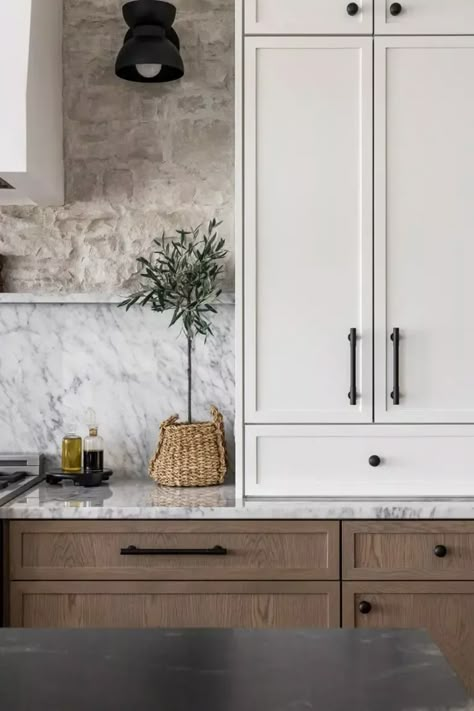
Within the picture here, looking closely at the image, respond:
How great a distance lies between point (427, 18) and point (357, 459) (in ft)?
4.33

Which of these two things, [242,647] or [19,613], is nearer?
[242,647]

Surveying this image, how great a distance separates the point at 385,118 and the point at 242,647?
6.10ft

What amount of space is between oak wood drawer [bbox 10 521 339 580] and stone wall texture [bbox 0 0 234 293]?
37.6 inches

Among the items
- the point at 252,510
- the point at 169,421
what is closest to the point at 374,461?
the point at 252,510

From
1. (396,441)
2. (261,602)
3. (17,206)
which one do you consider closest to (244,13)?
(17,206)

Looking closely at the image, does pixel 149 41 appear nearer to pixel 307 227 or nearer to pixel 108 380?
pixel 307 227

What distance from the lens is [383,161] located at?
2621mm

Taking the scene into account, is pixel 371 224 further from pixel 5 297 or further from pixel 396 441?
pixel 5 297

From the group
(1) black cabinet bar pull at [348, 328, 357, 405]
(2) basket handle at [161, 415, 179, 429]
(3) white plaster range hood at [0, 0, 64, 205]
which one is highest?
(3) white plaster range hood at [0, 0, 64, 205]

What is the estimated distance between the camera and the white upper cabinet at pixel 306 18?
262cm

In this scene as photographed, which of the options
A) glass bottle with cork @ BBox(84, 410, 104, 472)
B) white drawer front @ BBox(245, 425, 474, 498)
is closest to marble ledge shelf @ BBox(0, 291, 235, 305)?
glass bottle with cork @ BBox(84, 410, 104, 472)

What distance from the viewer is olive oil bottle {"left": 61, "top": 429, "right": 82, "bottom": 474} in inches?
116

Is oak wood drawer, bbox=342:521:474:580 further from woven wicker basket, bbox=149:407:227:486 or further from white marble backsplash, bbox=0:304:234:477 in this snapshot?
white marble backsplash, bbox=0:304:234:477

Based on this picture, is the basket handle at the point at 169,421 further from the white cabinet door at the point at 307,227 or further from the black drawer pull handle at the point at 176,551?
the black drawer pull handle at the point at 176,551
